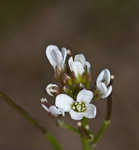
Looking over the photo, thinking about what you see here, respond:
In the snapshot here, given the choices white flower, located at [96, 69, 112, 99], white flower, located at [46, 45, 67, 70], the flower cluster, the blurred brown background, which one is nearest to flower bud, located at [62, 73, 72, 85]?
A: the flower cluster

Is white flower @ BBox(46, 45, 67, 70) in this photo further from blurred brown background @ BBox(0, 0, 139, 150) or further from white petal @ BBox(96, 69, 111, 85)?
blurred brown background @ BBox(0, 0, 139, 150)

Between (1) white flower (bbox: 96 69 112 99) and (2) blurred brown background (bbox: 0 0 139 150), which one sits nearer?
(1) white flower (bbox: 96 69 112 99)

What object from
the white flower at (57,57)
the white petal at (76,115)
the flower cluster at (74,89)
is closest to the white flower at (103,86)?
the flower cluster at (74,89)

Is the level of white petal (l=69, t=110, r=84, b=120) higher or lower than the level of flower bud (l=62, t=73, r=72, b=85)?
lower

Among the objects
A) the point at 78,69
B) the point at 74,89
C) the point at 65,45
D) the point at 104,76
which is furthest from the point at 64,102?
the point at 65,45

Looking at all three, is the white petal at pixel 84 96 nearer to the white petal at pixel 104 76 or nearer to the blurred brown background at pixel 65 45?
the white petal at pixel 104 76

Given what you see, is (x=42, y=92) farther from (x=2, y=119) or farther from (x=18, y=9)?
(x=18, y=9)

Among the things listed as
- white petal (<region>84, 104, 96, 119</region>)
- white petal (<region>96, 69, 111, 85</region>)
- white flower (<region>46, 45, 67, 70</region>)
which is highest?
white flower (<region>46, 45, 67, 70</region>)
